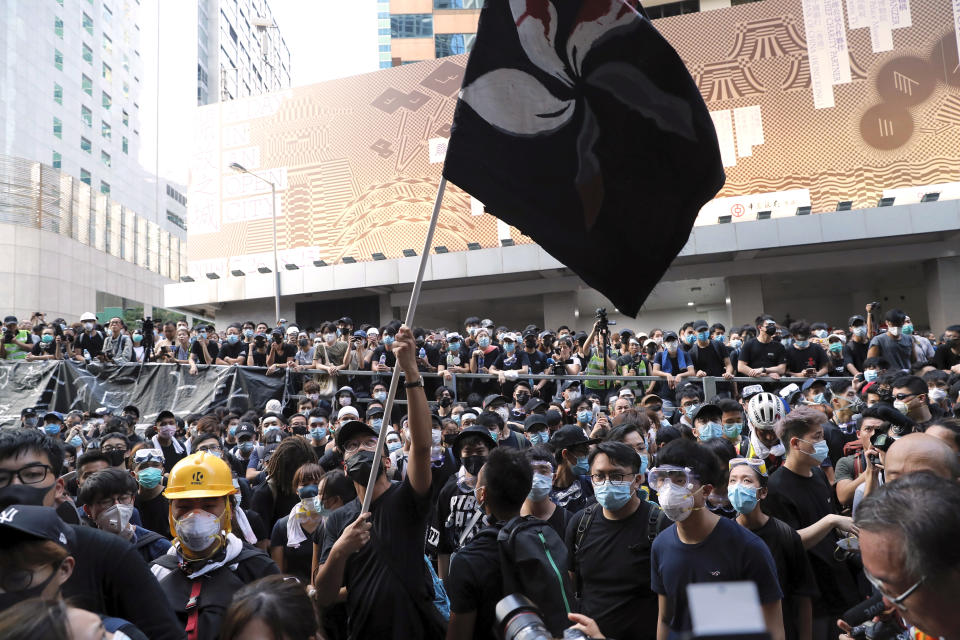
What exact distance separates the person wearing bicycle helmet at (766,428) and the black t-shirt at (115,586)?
451 centimetres

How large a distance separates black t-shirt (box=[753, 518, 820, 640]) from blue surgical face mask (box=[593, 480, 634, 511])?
2.54 ft

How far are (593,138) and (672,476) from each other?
174 cm

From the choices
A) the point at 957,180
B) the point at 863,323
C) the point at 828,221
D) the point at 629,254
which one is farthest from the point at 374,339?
the point at 957,180

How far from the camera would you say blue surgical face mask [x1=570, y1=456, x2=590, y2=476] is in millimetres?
6027

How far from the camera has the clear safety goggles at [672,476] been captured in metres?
3.67

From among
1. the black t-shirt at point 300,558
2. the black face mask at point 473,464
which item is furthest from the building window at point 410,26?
the black t-shirt at point 300,558

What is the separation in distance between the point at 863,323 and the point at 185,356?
12.2 metres

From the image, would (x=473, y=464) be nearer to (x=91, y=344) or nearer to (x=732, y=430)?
(x=732, y=430)

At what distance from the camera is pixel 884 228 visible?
2409 centimetres

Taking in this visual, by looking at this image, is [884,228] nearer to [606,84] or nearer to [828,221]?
[828,221]

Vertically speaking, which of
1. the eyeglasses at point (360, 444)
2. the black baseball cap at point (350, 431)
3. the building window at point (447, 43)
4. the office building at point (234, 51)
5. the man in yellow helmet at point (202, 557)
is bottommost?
the man in yellow helmet at point (202, 557)

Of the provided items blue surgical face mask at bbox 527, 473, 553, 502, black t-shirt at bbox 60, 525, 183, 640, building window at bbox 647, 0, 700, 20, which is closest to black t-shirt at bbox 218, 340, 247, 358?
blue surgical face mask at bbox 527, 473, 553, 502

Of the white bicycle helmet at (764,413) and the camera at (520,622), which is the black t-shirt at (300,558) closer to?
the white bicycle helmet at (764,413)

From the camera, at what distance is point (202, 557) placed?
3414 mm
